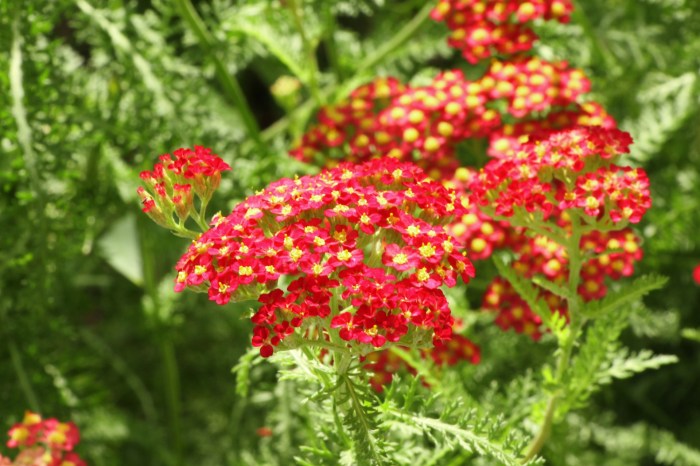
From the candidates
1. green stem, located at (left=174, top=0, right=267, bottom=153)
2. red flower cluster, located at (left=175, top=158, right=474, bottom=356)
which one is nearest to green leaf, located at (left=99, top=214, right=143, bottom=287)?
green stem, located at (left=174, top=0, right=267, bottom=153)

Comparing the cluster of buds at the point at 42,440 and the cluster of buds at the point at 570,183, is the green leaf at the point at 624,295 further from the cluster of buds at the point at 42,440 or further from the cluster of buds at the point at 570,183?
the cluster of buds at the point at 42,440

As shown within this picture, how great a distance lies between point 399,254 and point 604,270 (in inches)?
29.9

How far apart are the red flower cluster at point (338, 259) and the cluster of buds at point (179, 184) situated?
7 cm

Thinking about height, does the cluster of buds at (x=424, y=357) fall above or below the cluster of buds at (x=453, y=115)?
below

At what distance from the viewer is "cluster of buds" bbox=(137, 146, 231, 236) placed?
4.67 ft

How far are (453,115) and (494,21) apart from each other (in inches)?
13.0

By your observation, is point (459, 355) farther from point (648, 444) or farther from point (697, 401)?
point (697, 401)

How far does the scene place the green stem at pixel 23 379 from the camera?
2.11 meters

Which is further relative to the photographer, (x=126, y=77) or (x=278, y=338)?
(x=126, y=77)

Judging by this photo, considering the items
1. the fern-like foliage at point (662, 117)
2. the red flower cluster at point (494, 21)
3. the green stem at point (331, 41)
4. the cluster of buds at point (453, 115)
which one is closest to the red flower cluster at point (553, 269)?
the cluster of buds at point (453, 115)

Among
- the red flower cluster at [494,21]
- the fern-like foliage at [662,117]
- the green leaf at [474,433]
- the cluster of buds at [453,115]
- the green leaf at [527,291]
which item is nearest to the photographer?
the green leaf at [474,433]

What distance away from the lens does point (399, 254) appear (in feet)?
4.35

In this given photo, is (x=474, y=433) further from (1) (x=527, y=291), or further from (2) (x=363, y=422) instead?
(1) (x=527, y=291)

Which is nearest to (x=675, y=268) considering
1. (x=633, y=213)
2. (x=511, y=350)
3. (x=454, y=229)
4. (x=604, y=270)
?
(x=511, y=350)
